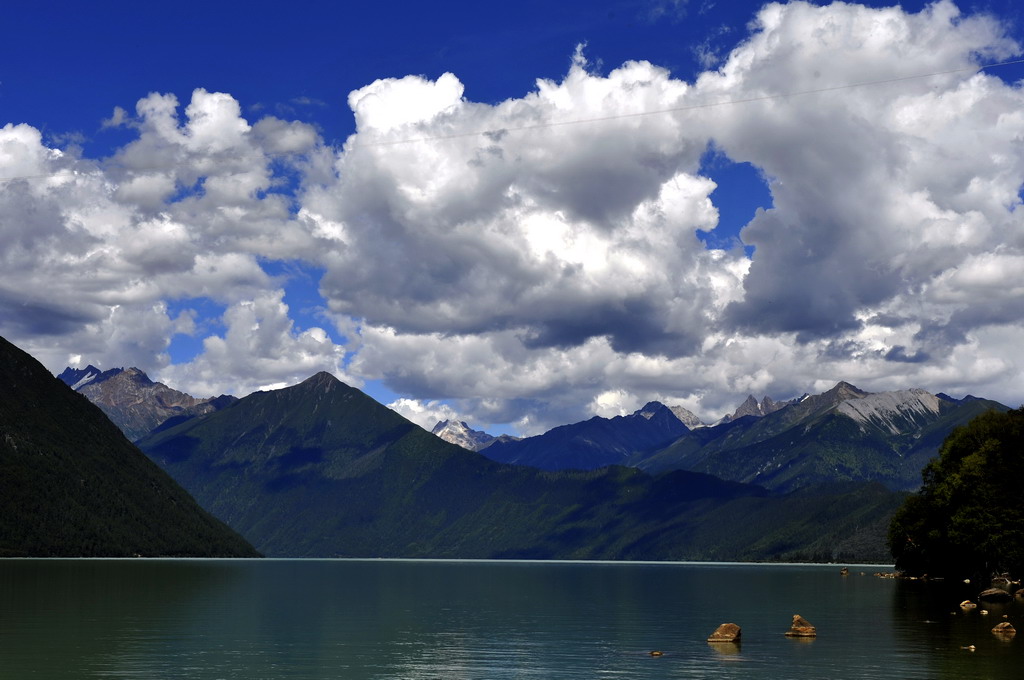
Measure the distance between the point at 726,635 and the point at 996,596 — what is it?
6990cm

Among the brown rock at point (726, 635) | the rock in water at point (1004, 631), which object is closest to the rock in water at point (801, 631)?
the brown rock at point (726, 635)

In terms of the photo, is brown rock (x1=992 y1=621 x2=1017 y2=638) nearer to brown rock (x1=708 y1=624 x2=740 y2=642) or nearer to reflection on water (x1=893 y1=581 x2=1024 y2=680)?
reflection on water (x1=893 y1=581 x2=1024 y2=680)

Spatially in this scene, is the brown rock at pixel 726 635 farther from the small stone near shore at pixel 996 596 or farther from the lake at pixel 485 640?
the small stone near shore at pixel 996 596

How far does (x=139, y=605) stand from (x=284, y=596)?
135ft

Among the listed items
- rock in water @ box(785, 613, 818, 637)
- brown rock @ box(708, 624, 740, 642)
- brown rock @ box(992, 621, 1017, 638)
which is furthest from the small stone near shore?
brown rock @ box(708, 624, 740, 642)

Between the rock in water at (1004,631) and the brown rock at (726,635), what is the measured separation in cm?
2553

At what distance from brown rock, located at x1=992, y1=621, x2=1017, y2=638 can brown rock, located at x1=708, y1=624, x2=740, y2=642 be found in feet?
83.8

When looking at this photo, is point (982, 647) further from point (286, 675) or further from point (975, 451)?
point (975, 451)

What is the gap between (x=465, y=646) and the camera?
332 ft

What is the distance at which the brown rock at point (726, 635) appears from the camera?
100m

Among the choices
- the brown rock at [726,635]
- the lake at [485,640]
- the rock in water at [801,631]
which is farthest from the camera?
the rock in water at [801,631]

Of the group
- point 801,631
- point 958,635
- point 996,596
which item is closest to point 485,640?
point 801,631

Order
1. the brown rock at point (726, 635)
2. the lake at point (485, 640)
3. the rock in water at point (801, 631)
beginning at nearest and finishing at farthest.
Answer: the lake at point (485, 640) < the brown rock at point (726, 635) < the rock in water at point (801, 631)

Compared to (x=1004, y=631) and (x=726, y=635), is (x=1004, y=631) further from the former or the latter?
(x=726, y=635)
